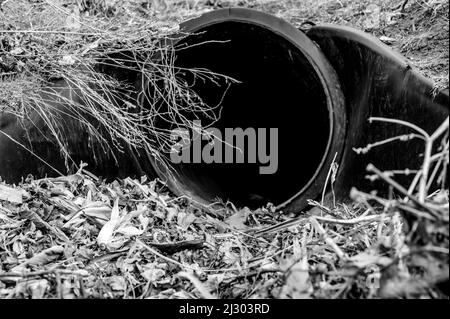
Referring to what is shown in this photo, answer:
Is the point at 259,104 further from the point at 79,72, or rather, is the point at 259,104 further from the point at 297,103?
the point at 79,72

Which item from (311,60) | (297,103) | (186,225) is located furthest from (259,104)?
(186,225)

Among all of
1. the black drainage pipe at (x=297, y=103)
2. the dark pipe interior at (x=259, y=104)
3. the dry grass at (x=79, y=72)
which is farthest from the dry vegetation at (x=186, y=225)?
the dark pipe interior at (x=259, y=104)

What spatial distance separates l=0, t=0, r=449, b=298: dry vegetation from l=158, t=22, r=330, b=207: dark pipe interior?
440 millimetres

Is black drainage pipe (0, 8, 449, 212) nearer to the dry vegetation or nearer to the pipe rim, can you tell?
the pipe rim

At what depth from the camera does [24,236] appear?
11.4 ft

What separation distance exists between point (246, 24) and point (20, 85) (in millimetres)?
1887

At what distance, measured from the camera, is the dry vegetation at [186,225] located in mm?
1833

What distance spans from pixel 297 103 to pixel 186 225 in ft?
5.60

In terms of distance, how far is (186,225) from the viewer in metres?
4.04

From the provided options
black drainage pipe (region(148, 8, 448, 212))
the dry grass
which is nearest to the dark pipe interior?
black drainage pipe (region(148, 8, 448, 212))

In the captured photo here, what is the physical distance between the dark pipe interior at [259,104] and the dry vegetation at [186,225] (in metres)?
0.44

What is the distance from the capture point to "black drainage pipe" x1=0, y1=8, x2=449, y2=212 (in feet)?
12.7
